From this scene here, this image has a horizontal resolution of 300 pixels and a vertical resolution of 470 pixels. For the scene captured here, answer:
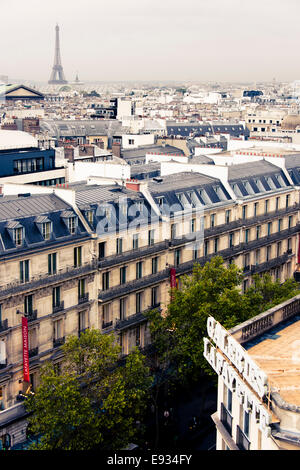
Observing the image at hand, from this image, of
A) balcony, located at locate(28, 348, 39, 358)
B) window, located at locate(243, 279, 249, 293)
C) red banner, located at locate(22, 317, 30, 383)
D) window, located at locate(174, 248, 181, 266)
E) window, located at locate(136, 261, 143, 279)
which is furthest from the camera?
window, located at locate(243, 279, 249, 293)

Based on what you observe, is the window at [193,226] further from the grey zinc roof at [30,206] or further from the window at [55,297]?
the window at [55,297]

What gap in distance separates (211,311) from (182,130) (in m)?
86.2

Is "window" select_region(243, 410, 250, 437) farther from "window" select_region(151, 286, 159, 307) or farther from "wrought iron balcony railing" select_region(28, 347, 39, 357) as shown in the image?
"window" select_region(151, 286, 159, 307)

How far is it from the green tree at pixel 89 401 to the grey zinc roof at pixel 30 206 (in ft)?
30.4

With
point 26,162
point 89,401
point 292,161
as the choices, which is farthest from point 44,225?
point 292,161

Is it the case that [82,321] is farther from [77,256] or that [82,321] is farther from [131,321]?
[77,256]

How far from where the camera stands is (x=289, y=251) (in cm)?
7400

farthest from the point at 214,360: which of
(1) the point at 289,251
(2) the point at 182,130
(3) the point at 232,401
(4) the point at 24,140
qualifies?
(2) the point at 182,130

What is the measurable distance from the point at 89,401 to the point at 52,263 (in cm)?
1048

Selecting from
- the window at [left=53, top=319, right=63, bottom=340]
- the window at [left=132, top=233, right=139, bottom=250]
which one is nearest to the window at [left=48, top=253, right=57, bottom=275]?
the window at [left=53, top=319, right=63, bottom=340]

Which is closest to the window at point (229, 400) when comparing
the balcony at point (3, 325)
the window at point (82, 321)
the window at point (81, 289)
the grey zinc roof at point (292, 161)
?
the balcony at point (3, 325)

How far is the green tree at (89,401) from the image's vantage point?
3869 cm

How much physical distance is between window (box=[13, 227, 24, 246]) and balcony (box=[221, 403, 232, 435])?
20679 millimetres

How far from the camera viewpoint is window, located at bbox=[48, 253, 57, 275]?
45.9 metres
